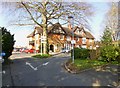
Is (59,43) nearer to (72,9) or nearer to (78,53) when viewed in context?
(72,9)

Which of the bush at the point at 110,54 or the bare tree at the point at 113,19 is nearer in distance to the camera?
the bush at the point at 110,54

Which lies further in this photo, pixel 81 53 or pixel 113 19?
pixel 113 19

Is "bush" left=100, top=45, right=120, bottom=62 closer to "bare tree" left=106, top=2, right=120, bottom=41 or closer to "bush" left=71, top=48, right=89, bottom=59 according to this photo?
"bush" left=71, top=48, right=89, bottom=59

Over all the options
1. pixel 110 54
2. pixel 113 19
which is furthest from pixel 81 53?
pixel 113 19

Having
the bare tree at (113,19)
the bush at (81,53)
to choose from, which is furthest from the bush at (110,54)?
the bare tree at (113,19)

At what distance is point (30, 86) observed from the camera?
13211 millimetres

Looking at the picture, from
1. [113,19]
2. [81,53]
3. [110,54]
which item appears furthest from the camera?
[113,19]

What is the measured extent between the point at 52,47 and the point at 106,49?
1564 inches

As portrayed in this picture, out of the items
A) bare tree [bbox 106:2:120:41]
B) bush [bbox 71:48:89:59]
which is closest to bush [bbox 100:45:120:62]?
bush [bbox 71:48:89:59]

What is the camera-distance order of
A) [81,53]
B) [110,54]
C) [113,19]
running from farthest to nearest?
[113,19]
[81,53]
[110,54]

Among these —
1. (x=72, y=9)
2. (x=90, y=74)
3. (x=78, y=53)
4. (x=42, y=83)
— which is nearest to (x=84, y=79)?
(x=90, y=74)

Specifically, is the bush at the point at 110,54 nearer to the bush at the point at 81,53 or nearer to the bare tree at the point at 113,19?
the bush at the point at 81,53

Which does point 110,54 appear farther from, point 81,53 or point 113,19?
point 113,19

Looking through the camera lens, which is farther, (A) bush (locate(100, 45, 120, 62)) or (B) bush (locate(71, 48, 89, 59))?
(B) bush (locate(71, 48, 89, 59))
